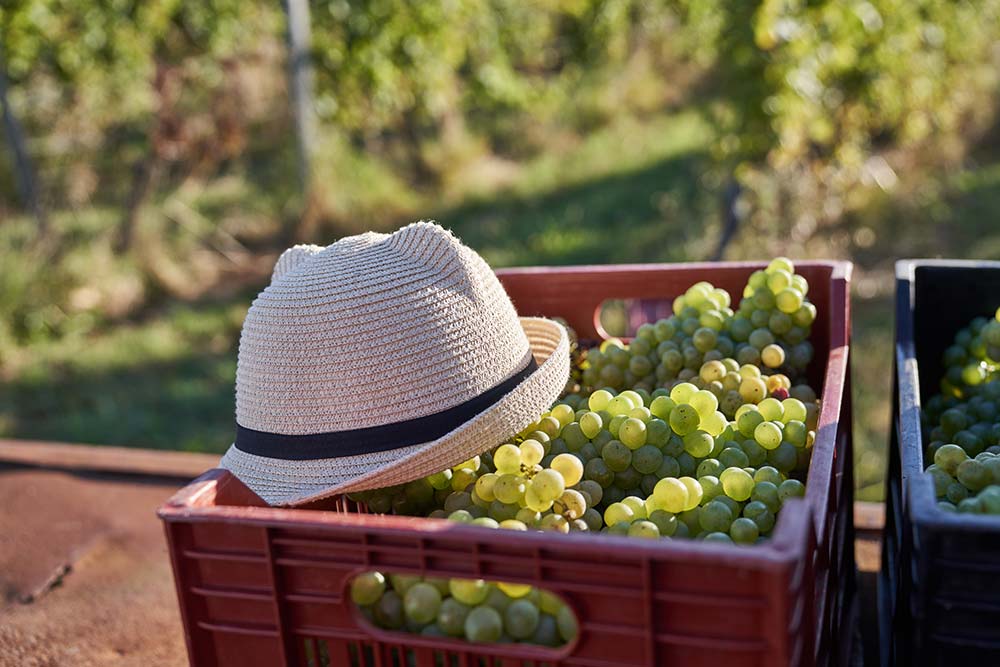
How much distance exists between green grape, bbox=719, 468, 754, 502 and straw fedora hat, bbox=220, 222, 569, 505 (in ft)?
0.96

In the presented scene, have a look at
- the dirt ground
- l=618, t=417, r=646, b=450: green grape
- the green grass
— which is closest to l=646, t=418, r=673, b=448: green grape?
l=618, t=417, r=646, b=450: green grape

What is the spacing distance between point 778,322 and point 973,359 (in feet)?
1.38

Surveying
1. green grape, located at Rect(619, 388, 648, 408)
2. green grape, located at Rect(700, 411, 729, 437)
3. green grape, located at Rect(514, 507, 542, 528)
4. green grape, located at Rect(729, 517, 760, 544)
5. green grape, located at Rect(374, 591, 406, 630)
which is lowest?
green grape, located at Rect(374, 591, 406, 630)

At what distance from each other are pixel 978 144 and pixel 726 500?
794 cm

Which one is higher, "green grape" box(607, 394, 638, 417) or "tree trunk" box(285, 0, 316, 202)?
"tree trunk" box(285, 0, 316, 202)

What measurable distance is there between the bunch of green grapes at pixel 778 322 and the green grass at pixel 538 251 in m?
1.63

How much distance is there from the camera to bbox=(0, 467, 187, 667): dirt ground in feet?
6.65

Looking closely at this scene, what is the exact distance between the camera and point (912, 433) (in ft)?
4.66

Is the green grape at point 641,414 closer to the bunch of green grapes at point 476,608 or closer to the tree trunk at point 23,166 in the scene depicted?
the bunch of green grapes at point 476,608

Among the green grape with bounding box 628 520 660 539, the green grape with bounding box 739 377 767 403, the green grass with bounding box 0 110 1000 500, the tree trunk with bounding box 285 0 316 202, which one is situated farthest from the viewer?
the tree trunk with bounding box 285 0 316 202

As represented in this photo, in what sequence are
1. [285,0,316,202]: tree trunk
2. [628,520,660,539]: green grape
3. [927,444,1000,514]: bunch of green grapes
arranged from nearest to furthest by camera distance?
1. [628,520,660,539]: green grape
2. [927,444,1000,514]: bunch of green grapes
3. [285,0,316,202]: tree trunk

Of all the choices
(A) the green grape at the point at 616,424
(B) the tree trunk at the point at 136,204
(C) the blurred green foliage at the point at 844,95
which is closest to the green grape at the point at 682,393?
(A) the green grape at the point at 616,424

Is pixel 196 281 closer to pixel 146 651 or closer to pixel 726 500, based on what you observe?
pixel 146 651

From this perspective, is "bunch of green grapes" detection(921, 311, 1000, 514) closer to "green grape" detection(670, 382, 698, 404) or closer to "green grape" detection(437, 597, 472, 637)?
"green grape" detection(670, 382, 698, 404)
